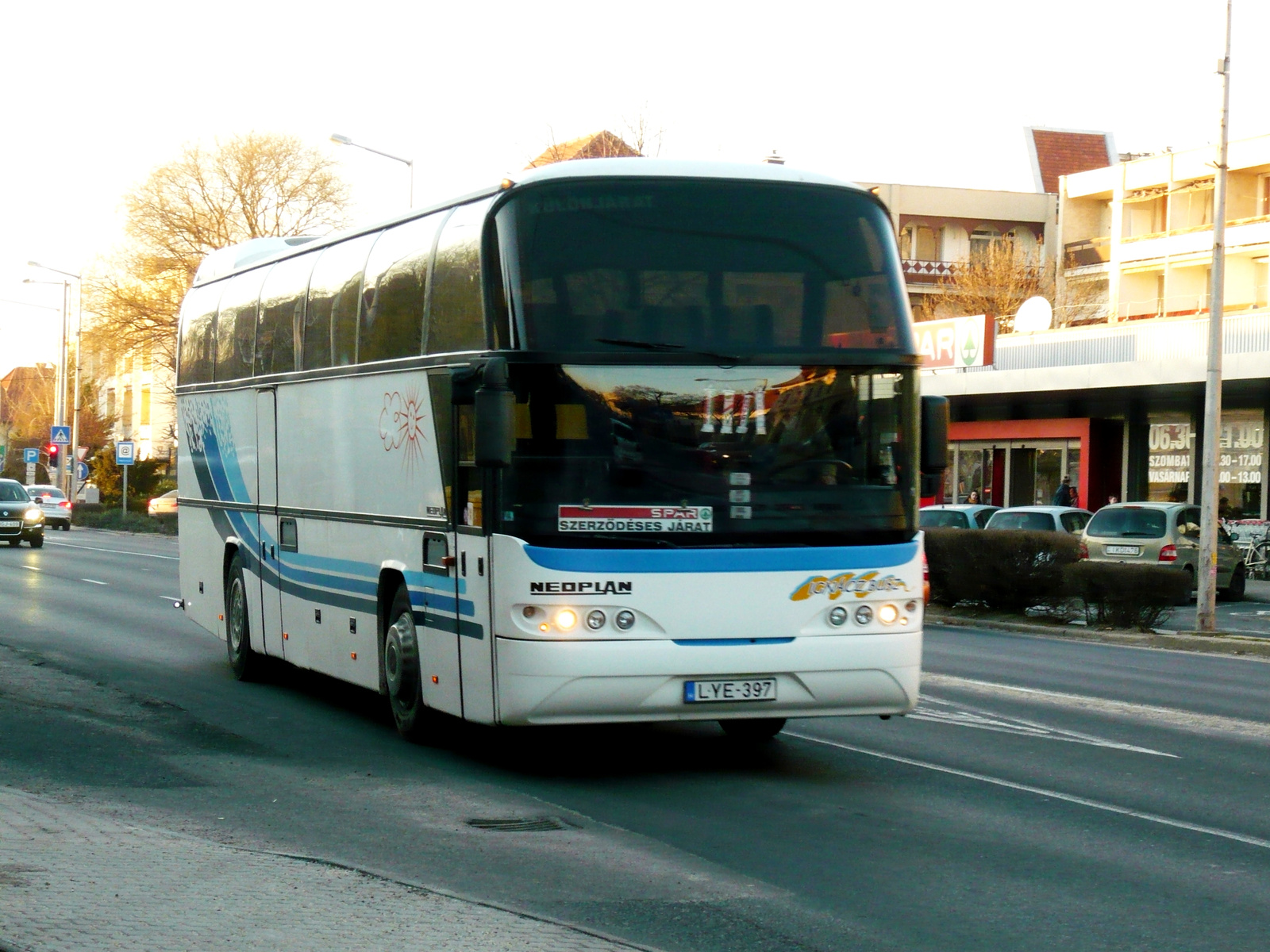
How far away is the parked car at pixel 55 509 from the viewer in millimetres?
63812

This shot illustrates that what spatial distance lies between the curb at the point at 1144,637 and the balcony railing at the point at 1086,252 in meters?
41.2

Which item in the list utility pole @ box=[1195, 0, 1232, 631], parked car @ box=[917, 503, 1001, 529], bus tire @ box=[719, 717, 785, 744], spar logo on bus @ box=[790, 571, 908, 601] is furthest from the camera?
parked car @ box=[917, 503, 1001, 529]

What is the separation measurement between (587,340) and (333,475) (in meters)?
3.45

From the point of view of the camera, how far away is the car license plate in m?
9.23

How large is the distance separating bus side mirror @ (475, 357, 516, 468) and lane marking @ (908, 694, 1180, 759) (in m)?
3.53

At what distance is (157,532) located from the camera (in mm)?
58375

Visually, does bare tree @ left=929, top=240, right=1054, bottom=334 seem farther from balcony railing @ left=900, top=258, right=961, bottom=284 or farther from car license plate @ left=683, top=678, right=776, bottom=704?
car license plate @ left=683, top=678, right=776, bottom=704

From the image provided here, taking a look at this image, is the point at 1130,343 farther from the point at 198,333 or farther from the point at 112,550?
Answer: the point at 198,333

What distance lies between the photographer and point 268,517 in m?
13.7

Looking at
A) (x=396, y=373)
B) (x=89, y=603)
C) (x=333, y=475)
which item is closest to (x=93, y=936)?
(x=396, y=373)

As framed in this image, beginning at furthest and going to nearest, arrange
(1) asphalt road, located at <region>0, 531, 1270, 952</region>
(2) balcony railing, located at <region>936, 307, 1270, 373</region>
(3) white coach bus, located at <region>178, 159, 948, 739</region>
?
(2) balcony railing, located at <region>936, 307, 1270, 373</region>
(3) white coach bus, located at <region>178, 159, 948, 739</region>
(1) asphalt road, located at <region>0, 531, 1270, 952</region>

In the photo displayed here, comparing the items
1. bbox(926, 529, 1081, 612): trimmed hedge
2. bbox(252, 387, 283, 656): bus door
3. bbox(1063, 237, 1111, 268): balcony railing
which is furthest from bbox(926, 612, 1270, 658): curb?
bbox(1063, 237, 1111, 268): balcony railing

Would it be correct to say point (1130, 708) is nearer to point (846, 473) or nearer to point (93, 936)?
point (846, 473)

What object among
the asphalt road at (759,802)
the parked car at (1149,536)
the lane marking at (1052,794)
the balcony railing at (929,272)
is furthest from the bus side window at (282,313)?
the balcony railing at (929,272)
